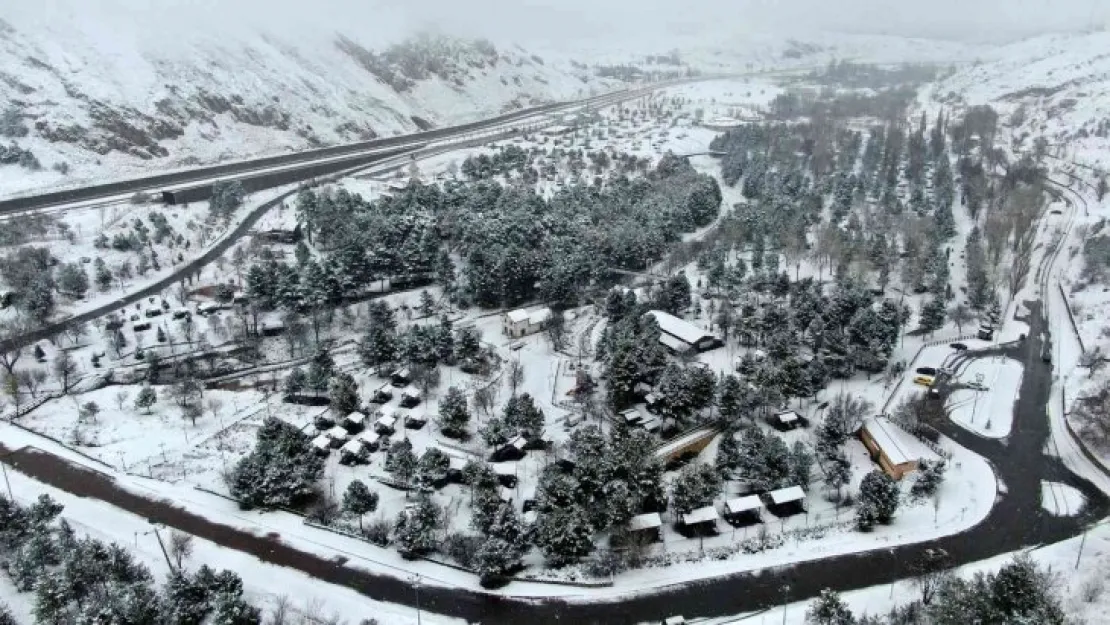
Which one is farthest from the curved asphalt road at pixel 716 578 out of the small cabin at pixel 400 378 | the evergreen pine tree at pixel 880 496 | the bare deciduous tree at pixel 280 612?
the small cabin at pixel 400 378

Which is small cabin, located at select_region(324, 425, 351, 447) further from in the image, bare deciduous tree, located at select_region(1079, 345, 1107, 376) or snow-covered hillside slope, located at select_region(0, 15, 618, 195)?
snow-covered hillside slope, located at select_region(0, 15, 618, 195)

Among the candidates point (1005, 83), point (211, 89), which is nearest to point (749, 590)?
point (211, 89)

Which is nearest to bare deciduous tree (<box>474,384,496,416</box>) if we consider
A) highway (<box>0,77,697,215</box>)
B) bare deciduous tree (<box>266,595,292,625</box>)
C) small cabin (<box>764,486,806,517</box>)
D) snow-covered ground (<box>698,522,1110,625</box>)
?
bare deciduous tree (<box>266,595,292,625</box>)

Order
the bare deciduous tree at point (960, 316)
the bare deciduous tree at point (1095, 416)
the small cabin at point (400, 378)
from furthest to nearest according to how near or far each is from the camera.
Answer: the bare deciduous tree at point (960, 316)
the small cabin at point (400, 378)
the bare deciduous tree at point (1095, 416)

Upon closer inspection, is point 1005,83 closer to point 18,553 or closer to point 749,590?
point 749,590

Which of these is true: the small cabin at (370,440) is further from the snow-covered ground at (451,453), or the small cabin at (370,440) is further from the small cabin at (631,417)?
the small cabin at (631,417)
